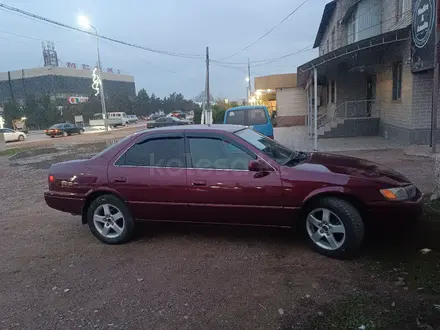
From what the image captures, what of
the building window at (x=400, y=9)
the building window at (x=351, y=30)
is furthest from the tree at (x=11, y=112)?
the building window at (x=400, y=9)

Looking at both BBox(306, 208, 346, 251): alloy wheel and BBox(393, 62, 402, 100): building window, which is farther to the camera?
BBox(393, 62, 402, 100): building window

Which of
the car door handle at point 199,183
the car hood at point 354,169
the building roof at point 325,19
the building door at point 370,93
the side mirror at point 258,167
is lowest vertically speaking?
the car door handle at point 199,183

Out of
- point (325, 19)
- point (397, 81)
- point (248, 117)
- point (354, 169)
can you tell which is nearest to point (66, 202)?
point (354, 169)

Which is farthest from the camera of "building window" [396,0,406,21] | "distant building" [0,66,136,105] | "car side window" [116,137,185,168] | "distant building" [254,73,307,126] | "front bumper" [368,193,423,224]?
"distant building" [0,66,136,105]

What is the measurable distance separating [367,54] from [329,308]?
12954mm

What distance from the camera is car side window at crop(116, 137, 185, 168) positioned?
455cm

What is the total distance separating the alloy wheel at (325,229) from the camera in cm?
394

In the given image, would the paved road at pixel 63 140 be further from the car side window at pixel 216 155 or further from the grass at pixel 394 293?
the grass at pixel 394 293

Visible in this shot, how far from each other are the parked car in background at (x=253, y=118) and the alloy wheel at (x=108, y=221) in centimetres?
721

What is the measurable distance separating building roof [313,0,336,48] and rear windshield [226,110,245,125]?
1487cm

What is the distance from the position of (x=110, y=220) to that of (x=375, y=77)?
618 inches

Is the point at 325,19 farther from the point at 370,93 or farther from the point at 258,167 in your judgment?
the point at 258,167

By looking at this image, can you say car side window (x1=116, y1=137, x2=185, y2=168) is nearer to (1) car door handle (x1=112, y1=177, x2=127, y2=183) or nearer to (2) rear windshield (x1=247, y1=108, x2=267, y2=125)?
A: (1) car door handle (x1=112, y1=177, x2=127, y2=183)

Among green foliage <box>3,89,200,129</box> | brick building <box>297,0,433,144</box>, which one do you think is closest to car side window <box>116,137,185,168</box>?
brick building <box>297,0,433,144</box>
